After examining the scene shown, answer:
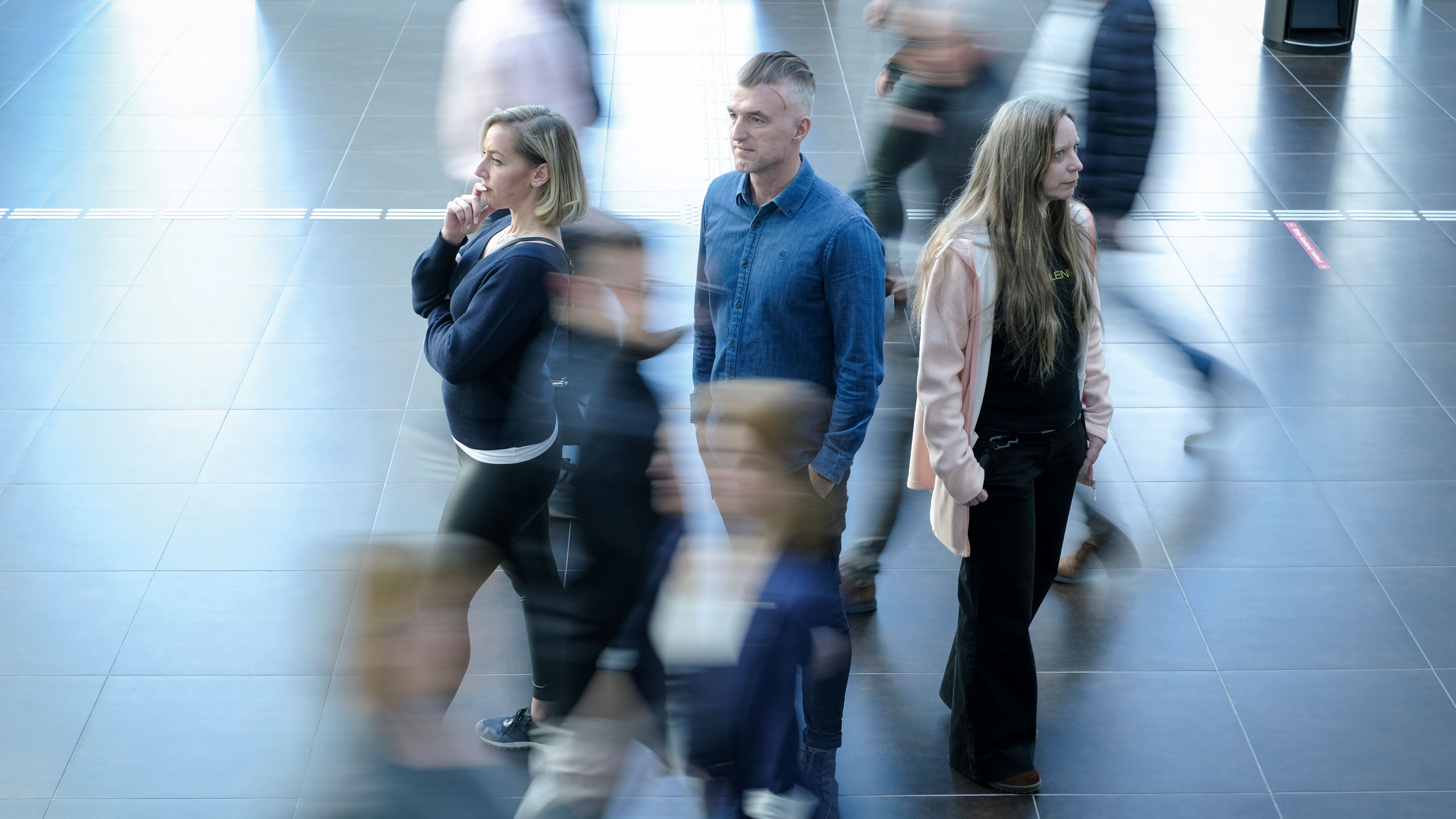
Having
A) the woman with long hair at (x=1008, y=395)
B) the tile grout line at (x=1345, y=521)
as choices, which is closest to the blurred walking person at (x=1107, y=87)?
the tile grout line at (x=1345, y=521)

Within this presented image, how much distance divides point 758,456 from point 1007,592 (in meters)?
1.11

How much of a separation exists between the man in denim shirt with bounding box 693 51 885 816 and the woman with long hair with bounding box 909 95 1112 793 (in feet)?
0.54

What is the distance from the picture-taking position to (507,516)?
3.35 meters

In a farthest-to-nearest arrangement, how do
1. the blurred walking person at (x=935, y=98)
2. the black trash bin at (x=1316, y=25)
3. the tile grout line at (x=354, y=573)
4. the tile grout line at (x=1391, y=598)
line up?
the black trash bin at (x=1316, y=25) → the blurred walking person at (x=935, y=98) → the tile grout line at (x=1391, y=598) → the tile grout line at (x=354, y=573)

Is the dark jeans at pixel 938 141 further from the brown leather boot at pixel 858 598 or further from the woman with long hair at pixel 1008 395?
the woman with long hair at pixel 1008 395

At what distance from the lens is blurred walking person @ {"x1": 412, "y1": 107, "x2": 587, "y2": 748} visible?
317cm

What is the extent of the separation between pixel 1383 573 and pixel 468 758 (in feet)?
10.8

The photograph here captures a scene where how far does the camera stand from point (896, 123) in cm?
513

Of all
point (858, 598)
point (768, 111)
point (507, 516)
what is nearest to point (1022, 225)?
point (768, 111)

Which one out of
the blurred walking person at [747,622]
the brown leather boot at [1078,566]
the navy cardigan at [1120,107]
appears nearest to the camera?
the blurred walking person at [747,622]

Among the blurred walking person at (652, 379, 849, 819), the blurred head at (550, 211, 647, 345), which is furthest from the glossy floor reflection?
the blurred walking person at (652, 379, 849, 819)

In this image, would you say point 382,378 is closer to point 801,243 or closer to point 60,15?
point 801,243

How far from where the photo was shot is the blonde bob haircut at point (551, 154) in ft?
10.7

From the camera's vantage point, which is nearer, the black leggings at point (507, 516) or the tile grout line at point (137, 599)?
the black leggings at point (507, 516)
